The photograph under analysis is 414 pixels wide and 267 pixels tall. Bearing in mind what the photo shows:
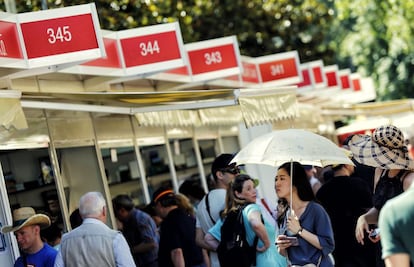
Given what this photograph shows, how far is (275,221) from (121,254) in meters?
1.52

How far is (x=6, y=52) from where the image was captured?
9680 millimetres

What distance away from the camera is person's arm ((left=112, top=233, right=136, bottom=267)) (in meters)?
8.29

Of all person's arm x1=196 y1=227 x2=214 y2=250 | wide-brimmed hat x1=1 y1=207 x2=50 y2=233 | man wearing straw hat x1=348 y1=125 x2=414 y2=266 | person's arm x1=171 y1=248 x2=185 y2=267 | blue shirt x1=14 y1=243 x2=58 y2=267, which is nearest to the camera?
man wearing straw hat x1=348 y1=125 x2=414 y2=266

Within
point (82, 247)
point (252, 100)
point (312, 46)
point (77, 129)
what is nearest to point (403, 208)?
point (82, 247)

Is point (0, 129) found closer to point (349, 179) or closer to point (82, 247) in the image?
point (82, 247)

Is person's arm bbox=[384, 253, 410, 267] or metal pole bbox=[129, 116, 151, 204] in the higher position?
metal pole bbox=[129, 116, 151, 204]

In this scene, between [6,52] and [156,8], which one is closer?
[6,52]

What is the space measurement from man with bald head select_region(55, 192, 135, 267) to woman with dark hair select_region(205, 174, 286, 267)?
117cm

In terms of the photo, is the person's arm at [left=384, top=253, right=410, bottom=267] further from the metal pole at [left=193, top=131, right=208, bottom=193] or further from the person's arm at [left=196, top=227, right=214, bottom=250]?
the metal pole at [left=193, top=131, right=208, bottom=193]

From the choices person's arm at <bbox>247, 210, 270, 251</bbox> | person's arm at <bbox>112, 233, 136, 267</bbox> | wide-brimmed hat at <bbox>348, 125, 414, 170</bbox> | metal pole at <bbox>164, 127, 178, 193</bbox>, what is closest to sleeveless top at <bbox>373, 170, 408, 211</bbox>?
wide-brimmed hat at <bbox>348, 125, 414, 170</bbox>

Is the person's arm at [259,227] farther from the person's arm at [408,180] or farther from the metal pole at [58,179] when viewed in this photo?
the metal pole at [58,179]

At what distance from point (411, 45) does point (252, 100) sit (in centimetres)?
A: 2001

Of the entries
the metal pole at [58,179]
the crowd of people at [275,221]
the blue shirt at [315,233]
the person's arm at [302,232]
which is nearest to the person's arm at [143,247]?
the metal pole at [58,179]

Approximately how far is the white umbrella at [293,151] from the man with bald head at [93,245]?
1.18m
